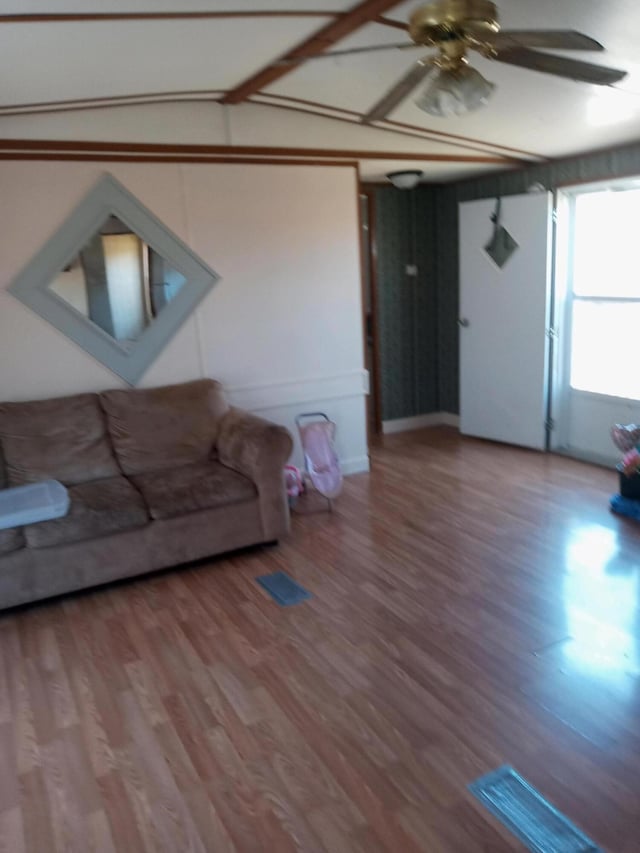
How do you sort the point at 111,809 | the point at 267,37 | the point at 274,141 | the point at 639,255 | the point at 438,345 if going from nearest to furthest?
1. the point at 111,809
2. the point at 267,37
3. the point at 274,141
4. the point at 639,255
5. the point at 438,345

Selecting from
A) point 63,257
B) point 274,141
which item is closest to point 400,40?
point 274,141

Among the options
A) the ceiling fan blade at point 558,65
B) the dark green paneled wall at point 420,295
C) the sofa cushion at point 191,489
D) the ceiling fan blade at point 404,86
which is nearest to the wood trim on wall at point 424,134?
the dark green paneled wall at point 420,295

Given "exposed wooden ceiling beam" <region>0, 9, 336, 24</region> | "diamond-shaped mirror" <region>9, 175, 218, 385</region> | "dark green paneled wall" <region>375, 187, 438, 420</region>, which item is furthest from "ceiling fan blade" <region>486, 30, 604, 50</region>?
"dark green paneled wall" <region>375, 187, 438, 420</region>

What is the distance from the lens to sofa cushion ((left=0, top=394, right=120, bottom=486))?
350 centimetres

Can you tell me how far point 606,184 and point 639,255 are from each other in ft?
1.89

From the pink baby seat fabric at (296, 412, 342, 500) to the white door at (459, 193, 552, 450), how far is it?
1882 millimetres

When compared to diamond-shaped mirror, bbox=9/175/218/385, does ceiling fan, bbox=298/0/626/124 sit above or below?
above

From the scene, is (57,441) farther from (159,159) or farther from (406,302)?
(406,302)

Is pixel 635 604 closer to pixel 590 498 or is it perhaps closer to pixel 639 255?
pixel 590 498

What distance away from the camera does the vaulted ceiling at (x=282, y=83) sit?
241cm

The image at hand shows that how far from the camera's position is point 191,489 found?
11.4 ft

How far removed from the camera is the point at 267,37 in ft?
8.96

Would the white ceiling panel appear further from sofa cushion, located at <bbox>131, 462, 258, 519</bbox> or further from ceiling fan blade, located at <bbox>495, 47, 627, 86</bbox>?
sofa cushion, located at <bbox>131, 462, 258, 519</bbox>

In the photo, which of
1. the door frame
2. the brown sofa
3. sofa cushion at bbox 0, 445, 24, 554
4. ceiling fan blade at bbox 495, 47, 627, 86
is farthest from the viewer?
the door frame
